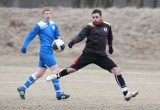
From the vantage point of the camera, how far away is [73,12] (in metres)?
36.5

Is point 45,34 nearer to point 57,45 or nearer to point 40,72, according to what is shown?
point 57,45

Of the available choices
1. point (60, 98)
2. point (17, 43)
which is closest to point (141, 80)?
point (60, 98)

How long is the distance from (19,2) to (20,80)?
35.6m

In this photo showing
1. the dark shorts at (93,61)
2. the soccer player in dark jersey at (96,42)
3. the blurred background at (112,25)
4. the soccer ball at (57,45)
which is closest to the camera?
the soccer player in dark jersey at (96,42)

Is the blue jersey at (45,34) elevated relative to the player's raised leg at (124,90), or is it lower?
elevated

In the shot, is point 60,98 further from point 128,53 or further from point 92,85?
point 128,53

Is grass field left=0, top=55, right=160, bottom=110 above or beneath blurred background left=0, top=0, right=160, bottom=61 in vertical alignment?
above

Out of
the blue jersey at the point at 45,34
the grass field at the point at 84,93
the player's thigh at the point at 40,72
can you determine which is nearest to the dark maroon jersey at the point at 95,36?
the blue jersey at the point at 45,34

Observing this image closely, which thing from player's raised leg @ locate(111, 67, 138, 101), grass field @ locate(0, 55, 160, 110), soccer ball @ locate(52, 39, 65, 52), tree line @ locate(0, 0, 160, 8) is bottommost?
tree line @ locate(0, 0, 160, 8)

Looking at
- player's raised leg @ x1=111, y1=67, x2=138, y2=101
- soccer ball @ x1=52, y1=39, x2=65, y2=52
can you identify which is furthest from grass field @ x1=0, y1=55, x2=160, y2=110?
soccer ball @ x1=52, y1=39, x2=65, y2=52

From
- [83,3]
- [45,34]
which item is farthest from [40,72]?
[83,3]

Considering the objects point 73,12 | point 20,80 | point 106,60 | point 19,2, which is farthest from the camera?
point 19,2

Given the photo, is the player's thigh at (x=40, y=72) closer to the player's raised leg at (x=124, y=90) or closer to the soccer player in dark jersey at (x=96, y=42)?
the soccer player in dark jersey at (x=96, y=42)

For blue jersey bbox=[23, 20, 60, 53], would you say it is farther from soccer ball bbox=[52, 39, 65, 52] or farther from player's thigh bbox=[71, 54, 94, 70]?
player's thigh bbox=[71, 54, 94, 70]
